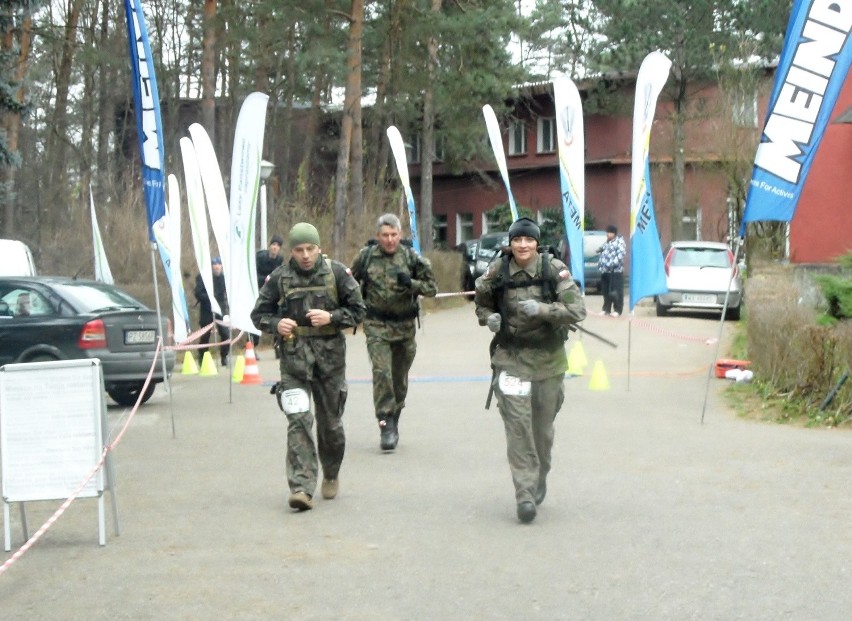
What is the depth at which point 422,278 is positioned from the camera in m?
11.4

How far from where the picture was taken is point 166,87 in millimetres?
43938

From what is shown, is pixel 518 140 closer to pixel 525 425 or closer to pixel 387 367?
pixel 387 367

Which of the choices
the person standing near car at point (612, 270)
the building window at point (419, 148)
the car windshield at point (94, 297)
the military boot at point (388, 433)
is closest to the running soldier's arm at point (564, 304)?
the military boot at point (388, 433)

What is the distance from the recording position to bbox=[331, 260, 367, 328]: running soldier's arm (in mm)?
8828

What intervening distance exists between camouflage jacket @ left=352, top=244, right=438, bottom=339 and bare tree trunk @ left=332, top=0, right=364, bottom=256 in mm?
18240

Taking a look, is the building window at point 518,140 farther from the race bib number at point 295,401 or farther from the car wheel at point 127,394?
the race bib number at point 295,401

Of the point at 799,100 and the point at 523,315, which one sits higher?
the point at 799,100

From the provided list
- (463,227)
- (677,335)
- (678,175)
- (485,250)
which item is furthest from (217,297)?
(463,227)

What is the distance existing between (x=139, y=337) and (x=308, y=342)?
687cm

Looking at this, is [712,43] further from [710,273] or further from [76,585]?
[76,585]

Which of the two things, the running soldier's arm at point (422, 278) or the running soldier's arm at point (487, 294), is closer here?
the running soldier's arm at point (487, 294)

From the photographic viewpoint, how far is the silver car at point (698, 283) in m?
27.2

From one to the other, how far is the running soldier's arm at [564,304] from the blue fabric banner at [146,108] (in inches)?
216

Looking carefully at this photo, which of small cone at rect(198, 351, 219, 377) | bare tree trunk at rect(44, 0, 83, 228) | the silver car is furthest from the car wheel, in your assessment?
bare tree trunk at rect(44, 0, 83, 228)
